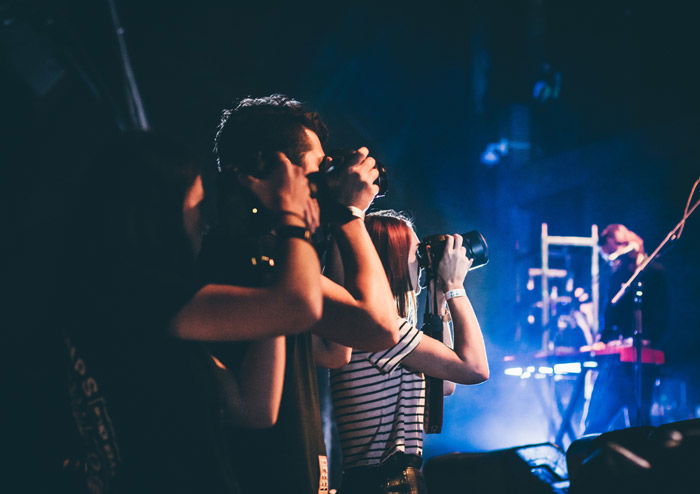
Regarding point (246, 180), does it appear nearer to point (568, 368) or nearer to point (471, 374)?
point (471, 374)

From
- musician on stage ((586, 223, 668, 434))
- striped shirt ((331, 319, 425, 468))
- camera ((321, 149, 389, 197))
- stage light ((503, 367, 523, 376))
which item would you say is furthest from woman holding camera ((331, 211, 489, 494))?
stage light ((503, 367, 523, 376))

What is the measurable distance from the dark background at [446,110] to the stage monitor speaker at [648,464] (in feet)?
2.93

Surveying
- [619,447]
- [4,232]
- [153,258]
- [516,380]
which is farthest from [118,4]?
[516,380]

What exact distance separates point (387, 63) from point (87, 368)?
480cm

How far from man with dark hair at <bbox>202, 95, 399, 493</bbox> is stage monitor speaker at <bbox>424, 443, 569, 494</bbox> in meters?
0.80

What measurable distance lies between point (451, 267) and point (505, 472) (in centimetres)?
70

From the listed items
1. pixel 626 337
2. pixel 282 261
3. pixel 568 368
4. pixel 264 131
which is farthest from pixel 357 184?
pixel 568 368

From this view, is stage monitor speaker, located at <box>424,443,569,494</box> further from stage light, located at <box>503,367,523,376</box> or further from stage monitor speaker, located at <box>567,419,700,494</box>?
stage light, located at <box>503,367,523,376</box>

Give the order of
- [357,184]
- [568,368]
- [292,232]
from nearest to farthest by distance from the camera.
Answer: [292,232]
[357,184]
[568,368]

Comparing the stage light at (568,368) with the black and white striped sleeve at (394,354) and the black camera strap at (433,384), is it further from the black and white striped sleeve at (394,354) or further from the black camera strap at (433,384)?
the black and white striped sleeve at (394,354)

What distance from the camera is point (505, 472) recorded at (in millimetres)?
1912

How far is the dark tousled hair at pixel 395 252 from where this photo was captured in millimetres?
1661

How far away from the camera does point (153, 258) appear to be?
983mm

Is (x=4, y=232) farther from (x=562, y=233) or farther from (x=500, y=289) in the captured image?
(x=562, y=233)
